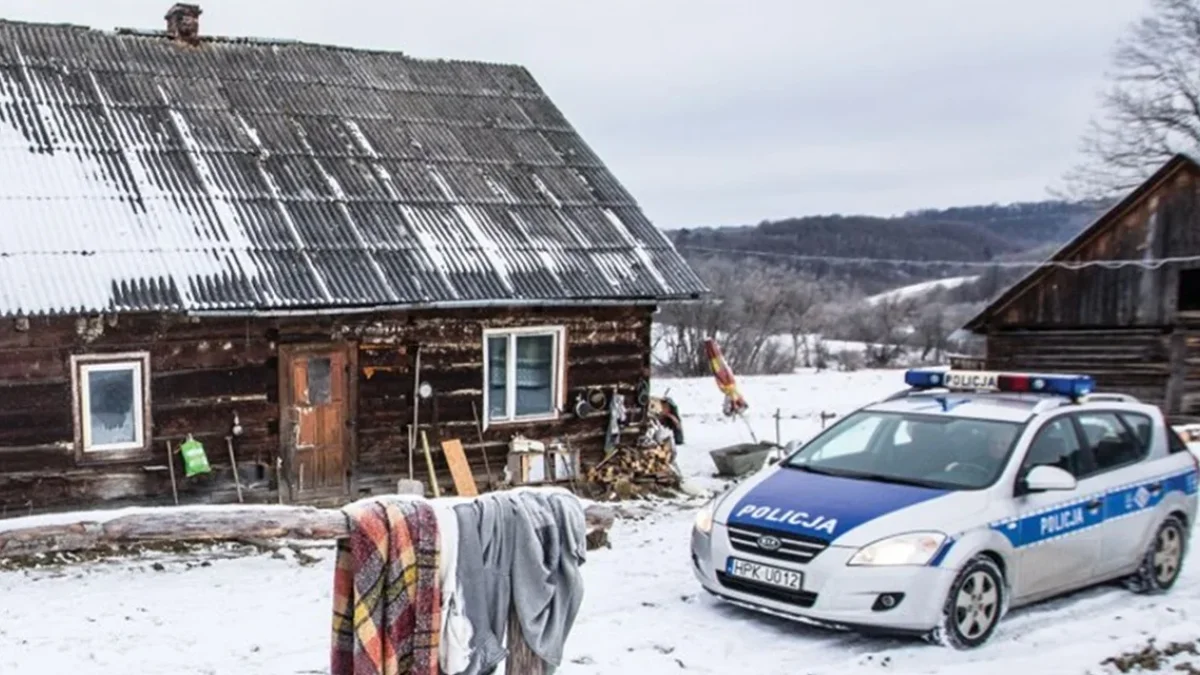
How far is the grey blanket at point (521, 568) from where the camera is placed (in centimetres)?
502

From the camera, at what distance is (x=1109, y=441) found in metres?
8.42

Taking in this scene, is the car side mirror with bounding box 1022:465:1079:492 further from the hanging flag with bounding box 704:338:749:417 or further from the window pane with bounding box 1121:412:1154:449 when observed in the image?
the hanging flag with bounding box 704:338:749:417

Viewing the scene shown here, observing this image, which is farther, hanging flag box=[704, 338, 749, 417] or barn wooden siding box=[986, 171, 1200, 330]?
barn wooden siding box=[986, 171, 1200, 330]

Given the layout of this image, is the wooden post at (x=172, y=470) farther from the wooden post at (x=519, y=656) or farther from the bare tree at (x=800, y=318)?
the bare tree at (x=800, y=318)

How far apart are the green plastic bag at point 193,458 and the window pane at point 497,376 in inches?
137

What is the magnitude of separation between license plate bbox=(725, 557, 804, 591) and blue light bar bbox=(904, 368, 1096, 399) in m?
2.66

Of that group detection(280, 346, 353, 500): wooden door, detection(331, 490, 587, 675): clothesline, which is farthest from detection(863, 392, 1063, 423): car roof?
detection(280, 346, 353, 500): wooden door

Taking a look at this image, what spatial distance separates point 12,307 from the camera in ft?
33.0

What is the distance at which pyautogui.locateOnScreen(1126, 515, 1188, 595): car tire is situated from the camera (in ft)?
27.7

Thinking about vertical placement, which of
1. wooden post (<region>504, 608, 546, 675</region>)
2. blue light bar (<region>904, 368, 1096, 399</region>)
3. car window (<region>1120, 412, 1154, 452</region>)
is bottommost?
wooden post (<region>504, 608, 546, 675</region>)

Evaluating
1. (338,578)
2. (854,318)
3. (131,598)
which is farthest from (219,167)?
(854,318)

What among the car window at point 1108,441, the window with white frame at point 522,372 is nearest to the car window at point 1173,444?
the car window at point 1108,441

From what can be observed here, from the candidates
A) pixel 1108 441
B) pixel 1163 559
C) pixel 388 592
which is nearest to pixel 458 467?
pixel 1108 441

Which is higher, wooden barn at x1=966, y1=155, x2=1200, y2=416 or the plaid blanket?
wooden barn at x1=966, y1=155, x2=1200, y2=416
